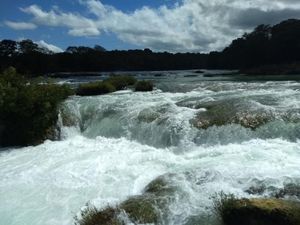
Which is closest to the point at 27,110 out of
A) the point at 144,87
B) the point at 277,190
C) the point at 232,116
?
the point at 232,116

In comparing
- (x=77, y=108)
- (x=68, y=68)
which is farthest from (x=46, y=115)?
(x=68, y=68)

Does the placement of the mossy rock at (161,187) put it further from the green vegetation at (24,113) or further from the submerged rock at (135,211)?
the green vegetation at (24,113)

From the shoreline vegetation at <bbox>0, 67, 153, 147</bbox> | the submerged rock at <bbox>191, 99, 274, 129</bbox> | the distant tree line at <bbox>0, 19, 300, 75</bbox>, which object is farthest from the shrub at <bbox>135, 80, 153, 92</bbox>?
the distant tree line at <bbox>0, 19, 300, 75</bbox>

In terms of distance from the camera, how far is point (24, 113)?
19.3 meters

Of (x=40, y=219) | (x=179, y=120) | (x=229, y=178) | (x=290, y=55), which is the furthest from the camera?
(x=290, y=55)

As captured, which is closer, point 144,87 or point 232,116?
point 232,116

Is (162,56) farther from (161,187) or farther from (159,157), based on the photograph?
(161,187)

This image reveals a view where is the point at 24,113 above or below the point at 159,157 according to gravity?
above

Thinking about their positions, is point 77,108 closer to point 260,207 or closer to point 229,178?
point 229,178

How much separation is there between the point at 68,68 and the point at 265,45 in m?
42.0

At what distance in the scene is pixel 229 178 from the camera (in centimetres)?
1116

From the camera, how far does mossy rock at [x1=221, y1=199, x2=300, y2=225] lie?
835 centimetres

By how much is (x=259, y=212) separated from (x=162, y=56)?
12610cm

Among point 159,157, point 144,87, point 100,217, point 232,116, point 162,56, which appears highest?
point 232,116
